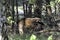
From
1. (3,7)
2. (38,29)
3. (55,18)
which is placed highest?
(3,7)

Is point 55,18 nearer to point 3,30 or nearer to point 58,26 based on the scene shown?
point 58,26

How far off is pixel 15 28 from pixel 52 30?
0.79m

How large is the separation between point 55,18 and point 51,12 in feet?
0.68

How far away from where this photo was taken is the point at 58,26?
360 cm

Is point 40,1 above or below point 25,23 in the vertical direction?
above

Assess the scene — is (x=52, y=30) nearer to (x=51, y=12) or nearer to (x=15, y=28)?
(x=51, y=12)

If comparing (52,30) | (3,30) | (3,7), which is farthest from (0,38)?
(52,30)

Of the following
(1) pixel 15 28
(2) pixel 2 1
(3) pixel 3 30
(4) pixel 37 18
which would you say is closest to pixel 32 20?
(4) pixel 37 18

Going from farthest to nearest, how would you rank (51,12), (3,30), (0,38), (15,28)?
(15,28), (51,12), (0,38), (3,30)

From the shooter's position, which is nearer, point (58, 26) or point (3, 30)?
point (3, 30)

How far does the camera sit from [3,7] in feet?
9.07

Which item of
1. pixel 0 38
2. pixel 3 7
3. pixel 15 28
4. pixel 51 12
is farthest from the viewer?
pixel 15 28

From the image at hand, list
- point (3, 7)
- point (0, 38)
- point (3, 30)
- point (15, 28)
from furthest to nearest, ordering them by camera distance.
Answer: point (15, 28) → point (3, 7) → point (0, 38) → point (3, 30)

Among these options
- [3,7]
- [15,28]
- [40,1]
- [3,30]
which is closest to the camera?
[3,30]
